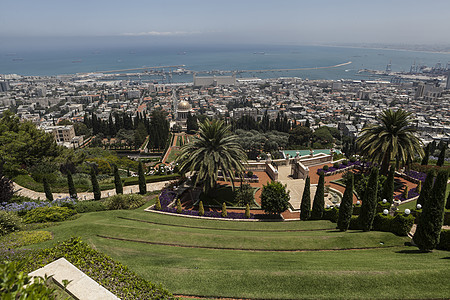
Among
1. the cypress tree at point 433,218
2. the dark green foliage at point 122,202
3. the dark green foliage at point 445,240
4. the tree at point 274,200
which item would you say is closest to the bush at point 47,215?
the dark green foliage at point 122,202

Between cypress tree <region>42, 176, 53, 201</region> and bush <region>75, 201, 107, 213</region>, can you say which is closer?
bush <region>75, 201, 107, 213</region>

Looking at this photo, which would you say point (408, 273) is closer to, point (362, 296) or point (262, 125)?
point (362, 296)

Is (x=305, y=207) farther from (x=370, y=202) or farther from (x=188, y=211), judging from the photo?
(x=188, y=211)

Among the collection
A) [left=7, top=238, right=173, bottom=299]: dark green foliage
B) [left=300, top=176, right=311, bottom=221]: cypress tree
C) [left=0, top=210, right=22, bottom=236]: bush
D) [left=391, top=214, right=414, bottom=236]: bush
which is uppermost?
[left=7, top=238, right=173, bottom=299]: dark green foliage

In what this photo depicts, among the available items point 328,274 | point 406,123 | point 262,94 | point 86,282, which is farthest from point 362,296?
point 262,94

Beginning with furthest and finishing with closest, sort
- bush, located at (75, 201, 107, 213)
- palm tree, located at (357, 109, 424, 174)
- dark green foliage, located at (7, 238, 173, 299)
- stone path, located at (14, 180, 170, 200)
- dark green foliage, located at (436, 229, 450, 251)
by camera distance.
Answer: stone path, located at (14, 180, 170, 200)
palm tree, located at (357, 109, 424, 174)
bush, located at (75, 201, 107, 213)
dark green foliage, located at (436, 229, 450, 251)
dark green foliage, located at (7, 238, 173, 299)

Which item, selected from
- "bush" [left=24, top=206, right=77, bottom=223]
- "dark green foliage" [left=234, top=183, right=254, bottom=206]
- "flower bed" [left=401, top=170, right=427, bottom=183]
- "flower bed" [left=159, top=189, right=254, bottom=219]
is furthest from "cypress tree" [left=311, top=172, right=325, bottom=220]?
"bush" [left=24, top=206, right=77, bottom=223]

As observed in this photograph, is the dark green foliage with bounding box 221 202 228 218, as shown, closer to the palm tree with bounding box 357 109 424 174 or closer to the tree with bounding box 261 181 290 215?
the tree with bounding box 261 181 290 215

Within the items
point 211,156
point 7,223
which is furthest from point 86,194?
point 211,156
